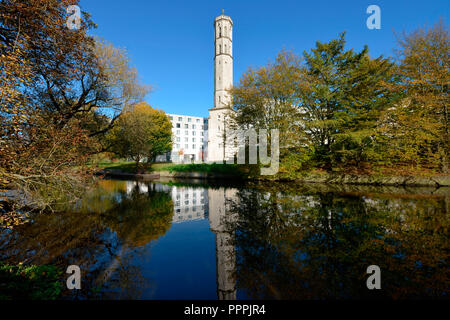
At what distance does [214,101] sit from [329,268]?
155ft

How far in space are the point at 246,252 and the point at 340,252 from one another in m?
2.39

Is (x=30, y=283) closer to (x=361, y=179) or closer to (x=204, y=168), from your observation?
(x=361, y=179)

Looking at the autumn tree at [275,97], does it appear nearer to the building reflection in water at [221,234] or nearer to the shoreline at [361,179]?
the shoreline at [361,179]

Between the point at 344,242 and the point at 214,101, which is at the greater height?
the point at 214,101

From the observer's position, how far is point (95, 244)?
534 cm

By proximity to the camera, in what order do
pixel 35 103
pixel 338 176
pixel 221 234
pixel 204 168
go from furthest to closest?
pixel 204 168
pixel 338 176
pixel 35 103
pixel 221 234

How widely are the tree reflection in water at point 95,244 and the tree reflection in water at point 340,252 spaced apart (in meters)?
2.40

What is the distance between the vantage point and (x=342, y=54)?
65.9 ft

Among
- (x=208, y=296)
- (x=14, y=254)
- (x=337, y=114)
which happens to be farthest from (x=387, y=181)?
(x=14, y=254)

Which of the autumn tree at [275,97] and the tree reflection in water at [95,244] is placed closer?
the tree reflection in water at [95,244]

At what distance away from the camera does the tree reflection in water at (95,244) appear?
11.5 feet

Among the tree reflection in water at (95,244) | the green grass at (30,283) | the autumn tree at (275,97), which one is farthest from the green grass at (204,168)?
the green grass at (30,283)

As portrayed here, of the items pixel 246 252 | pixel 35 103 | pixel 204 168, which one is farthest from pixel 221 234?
pixel 204 168
